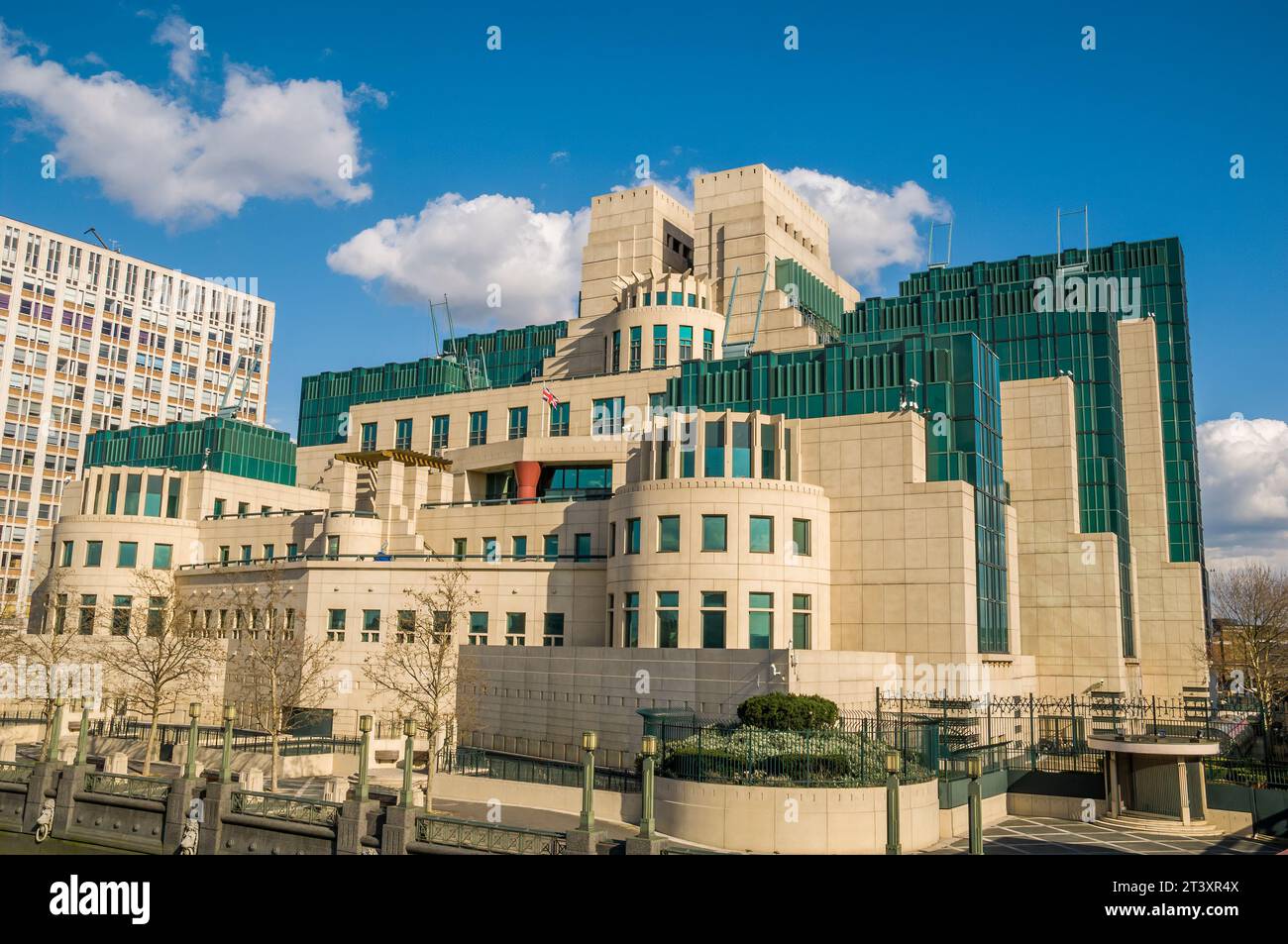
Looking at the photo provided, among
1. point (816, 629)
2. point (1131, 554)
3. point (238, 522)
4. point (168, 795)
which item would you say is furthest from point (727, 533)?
point (1131, 554)

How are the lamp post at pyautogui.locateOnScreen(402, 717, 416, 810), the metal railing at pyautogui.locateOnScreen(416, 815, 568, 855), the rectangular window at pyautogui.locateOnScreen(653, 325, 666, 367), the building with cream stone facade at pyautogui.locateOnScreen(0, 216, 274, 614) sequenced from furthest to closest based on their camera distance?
the building with cream stone facade at pyautogui.locateOnScreen(0, 216, 274, 614) → the rectangular window at pyautogui.locateOnScreen(653, 325, 666, 367) → the lamp post at pyautogui.locateOnScreen(402, 717, 416, 810) → the metal railing at pyautogui.locateOnScreen(416, 815, 568, 855)

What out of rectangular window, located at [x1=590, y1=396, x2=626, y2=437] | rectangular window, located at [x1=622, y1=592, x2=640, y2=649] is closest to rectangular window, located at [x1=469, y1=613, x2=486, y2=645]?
rectangular window, located at [x1=622, y1=592, x2=640, y2=649]

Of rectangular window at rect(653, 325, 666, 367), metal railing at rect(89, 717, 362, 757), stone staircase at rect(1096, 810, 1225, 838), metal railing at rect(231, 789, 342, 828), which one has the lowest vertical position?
stone staircase at rect(1096, 810, 1225, 838)

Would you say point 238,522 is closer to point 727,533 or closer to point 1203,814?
point 727,533

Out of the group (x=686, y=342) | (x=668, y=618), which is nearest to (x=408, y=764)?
(x=668, y=618)

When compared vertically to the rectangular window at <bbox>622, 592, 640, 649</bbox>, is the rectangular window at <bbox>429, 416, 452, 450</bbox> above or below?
→ above

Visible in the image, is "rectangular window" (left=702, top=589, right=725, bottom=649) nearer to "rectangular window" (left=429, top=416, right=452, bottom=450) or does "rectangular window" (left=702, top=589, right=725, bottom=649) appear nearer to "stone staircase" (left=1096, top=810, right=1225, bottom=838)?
"stone staircase" (left=1096, top=810, right=1225, bottom=838)

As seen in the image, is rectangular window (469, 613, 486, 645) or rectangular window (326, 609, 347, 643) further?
rectangular window (326, 609, 347, 643)

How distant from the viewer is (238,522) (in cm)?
7631

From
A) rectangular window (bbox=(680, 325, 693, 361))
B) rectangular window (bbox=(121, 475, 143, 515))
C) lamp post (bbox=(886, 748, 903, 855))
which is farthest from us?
rectangular window (bbox=(680, 325, 693, 361))

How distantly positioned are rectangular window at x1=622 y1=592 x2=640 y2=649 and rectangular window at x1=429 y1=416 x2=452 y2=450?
35.1m

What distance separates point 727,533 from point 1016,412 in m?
31.0

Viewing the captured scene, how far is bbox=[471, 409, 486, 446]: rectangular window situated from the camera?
268 ft

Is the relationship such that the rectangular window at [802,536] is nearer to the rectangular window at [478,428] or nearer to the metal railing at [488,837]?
the metal railing at [488,837]
